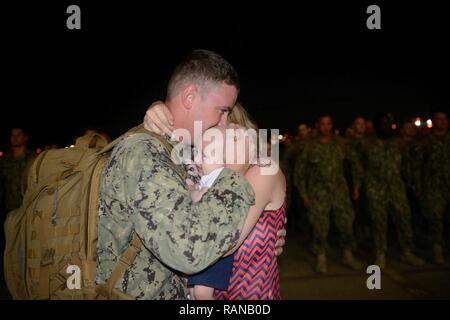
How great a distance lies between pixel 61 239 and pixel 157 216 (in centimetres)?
45

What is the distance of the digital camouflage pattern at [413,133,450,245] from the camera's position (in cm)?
506

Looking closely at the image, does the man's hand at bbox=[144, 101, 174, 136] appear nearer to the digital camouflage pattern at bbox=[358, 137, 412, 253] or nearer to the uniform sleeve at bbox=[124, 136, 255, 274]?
the uniform sleeve at bbox=[124, 136, 255, 274]

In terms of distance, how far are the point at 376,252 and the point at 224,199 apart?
450 cm

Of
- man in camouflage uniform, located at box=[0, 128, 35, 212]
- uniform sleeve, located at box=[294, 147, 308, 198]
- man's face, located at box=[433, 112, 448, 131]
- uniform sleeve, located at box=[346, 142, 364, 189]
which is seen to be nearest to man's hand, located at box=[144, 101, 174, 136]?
uniform sleeve, located at box=[294, 147, 308, 198]

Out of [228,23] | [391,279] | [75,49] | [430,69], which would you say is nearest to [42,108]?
[75,49]

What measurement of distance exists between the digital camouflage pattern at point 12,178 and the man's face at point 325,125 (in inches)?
194

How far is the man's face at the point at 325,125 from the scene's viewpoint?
17.3 ft

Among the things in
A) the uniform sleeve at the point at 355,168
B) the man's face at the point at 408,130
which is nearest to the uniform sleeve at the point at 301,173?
the uniform sleeve at the point at 355,168

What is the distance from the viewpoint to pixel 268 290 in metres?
1.68

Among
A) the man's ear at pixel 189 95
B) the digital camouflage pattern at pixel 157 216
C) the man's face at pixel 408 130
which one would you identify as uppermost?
the man's ear at pixel 189 95

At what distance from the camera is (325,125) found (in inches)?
208

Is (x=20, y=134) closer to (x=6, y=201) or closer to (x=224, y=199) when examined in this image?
(x=6, y=201)

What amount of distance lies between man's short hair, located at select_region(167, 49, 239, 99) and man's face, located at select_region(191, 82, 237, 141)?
0.04m

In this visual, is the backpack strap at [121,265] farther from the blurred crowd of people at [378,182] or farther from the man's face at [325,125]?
the man's face at [325,125]
